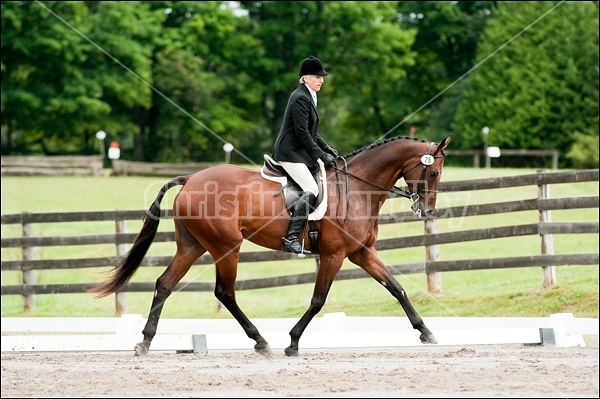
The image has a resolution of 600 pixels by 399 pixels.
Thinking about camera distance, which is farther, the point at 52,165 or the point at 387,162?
the point at 52,165

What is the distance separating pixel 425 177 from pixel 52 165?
29.8 metres

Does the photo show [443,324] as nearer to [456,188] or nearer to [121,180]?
[456,188]

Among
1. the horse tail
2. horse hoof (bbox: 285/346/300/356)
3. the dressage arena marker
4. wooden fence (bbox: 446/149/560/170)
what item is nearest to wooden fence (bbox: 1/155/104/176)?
wooden fence (bbox: 446/149/560/170)

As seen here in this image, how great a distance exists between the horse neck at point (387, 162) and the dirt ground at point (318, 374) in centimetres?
168

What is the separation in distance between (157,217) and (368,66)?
43126mm

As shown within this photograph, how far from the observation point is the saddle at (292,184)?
348 inches

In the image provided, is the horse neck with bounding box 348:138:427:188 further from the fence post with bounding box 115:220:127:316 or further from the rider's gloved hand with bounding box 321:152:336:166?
the fence post with bounding box 115:220:127:316

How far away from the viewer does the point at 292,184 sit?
8992 mm

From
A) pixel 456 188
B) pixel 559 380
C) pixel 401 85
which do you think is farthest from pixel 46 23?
pixel 559 380

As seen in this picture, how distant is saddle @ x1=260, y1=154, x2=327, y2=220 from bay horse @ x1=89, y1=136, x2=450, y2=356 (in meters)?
0.06

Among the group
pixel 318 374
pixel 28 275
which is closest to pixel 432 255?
pixel 28 275

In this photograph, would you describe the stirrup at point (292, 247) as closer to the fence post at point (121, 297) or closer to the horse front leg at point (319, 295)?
the horse front leg at point (319, 295)

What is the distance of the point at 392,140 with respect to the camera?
929 cm

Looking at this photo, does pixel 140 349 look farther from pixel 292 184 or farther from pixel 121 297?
pixel 121 297
